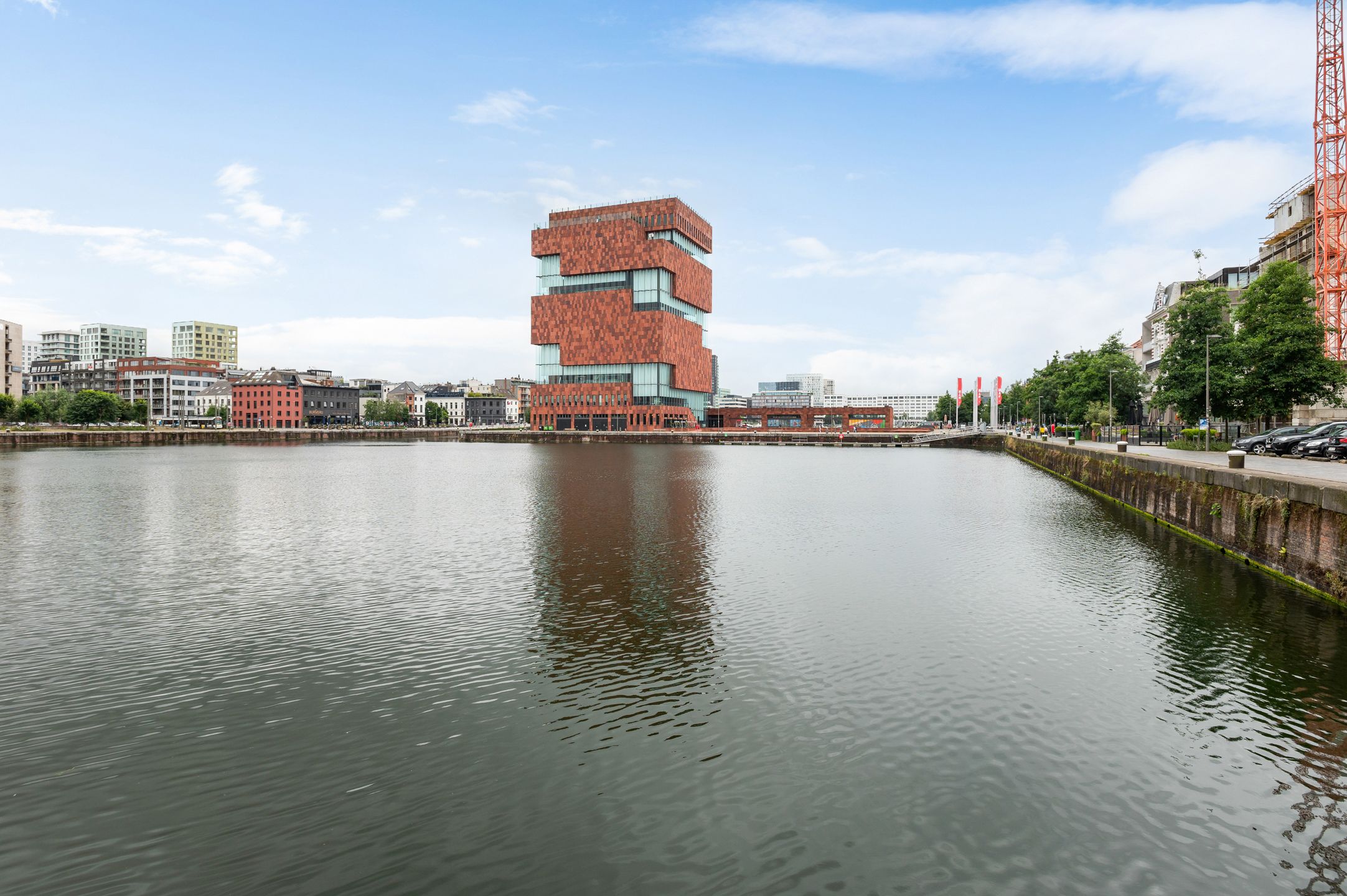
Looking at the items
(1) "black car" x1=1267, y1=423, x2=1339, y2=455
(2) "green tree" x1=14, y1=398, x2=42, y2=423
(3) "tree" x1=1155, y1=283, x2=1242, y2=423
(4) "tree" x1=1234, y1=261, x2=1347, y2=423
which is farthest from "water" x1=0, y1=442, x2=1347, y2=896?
(2) "green tree" x1=14, y1=398, x2=42, y2=423

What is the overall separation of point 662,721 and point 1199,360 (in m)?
67.6

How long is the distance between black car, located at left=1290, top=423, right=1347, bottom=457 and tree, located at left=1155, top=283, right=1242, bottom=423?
1101cm

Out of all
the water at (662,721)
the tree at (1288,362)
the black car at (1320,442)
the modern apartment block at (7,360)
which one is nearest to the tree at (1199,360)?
the tree at (1288,362)

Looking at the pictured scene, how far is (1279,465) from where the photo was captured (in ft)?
139

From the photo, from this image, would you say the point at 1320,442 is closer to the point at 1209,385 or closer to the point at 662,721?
the point at 1209,385

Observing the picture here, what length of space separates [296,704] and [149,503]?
43574 mm

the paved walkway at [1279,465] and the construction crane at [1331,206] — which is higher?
the construction crane at [1331,206]

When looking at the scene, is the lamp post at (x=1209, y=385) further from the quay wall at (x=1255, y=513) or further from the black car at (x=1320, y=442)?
the quay wall at (x=1255, y=513)

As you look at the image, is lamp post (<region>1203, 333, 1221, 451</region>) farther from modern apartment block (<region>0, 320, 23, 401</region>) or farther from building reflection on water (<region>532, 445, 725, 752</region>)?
modern apartment block (<region>0, 320, 23, 401</region>)

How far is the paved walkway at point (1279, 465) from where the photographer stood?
3114cm

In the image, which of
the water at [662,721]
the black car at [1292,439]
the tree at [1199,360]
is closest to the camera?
the water at [662,721]

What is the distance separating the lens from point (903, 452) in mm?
139875

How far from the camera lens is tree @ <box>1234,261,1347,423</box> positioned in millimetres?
61656

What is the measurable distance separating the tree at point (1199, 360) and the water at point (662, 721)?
121 ft
